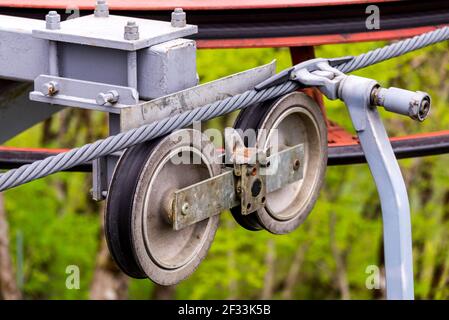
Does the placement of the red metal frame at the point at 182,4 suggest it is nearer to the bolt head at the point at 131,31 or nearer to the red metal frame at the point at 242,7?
the red metal frame at the point at 242,7

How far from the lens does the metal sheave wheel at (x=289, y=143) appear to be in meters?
4.07

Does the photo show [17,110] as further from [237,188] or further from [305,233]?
[305,233]

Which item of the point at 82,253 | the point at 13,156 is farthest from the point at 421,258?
the point at 13,156

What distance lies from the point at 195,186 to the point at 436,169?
11.7 m

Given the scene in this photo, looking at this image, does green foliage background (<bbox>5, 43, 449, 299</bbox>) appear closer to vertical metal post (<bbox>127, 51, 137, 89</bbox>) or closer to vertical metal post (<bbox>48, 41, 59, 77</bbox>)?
vertical metal post (<bbox>48, 41, 59, 77</bbox>)

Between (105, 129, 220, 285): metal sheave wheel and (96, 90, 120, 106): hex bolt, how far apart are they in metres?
0.17

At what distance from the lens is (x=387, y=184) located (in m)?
3.93

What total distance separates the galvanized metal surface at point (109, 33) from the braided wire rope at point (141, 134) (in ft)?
0.89

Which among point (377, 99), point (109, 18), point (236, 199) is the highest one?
point (109, 18)

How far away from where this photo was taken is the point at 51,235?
670 inches

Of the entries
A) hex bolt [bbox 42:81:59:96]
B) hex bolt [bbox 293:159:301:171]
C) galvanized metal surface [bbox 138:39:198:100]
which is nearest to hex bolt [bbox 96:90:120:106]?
galvanized metal surface [bbox 138:39:198:100]

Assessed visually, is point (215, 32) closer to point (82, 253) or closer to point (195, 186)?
point (195, 186)

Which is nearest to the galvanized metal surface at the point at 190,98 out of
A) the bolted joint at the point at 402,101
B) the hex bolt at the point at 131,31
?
the hex bolt at the point at 131,31
